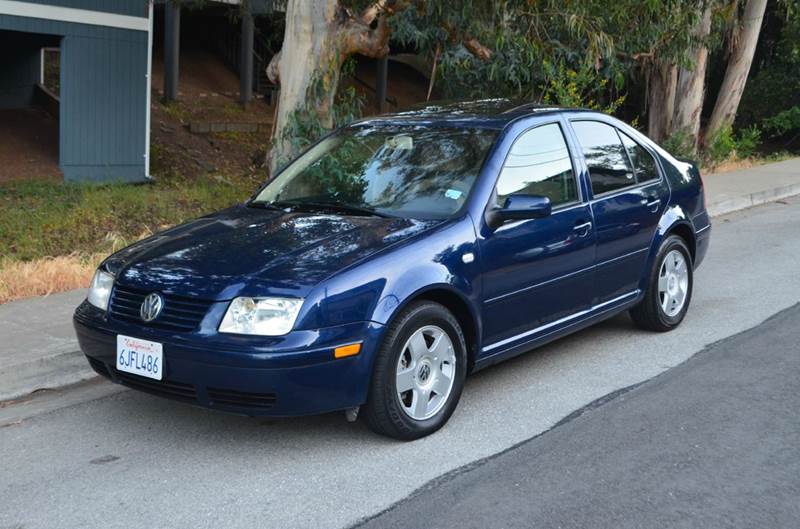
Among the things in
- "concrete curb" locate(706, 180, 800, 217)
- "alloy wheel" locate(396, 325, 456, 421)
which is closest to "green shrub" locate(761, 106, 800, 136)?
"concrete curb" locate(706, 180, 800, 217)

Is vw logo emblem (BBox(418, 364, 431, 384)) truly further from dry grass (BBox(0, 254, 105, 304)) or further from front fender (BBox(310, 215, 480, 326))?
dry grass (BBox(0, 254, 105, 304))

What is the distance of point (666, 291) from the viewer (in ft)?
23.0

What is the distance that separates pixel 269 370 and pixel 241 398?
10.1 inches

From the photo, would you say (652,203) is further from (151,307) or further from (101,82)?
(101,82)

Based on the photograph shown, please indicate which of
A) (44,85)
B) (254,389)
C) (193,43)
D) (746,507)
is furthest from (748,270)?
(193,43)

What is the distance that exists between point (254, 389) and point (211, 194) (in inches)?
367

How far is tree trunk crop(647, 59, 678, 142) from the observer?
19.1 metres

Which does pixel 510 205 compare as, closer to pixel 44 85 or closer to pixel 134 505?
pixel 134 505

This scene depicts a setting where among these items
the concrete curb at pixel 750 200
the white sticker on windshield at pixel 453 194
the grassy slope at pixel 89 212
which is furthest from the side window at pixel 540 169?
the concrete curb at pixel 750 200

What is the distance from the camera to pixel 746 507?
423 cm

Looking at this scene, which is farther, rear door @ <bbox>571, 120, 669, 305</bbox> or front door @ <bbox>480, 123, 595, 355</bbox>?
rear door @ <bbox>571, 120, 669, 305</bbox>

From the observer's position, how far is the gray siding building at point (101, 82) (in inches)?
563

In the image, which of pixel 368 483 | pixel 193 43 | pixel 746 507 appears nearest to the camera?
pixel 746 507

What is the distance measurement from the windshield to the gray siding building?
29.6ft
